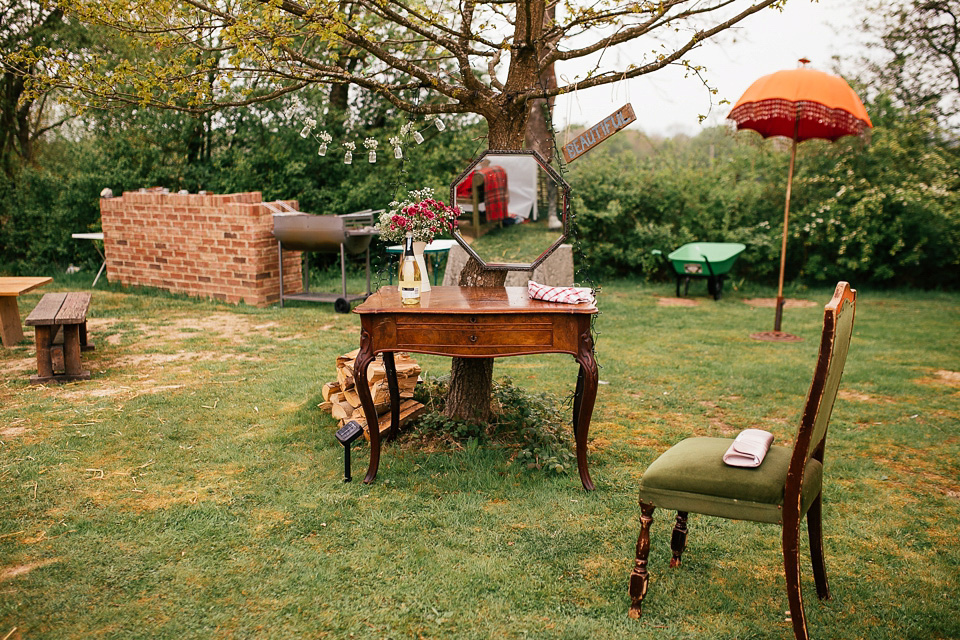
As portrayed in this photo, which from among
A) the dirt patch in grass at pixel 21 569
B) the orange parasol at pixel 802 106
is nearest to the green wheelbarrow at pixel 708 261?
the orange parasol at pixel 802 106

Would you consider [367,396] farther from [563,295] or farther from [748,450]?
[748,450]

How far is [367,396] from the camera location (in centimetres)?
395

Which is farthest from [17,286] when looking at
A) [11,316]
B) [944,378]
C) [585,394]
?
[944,378]

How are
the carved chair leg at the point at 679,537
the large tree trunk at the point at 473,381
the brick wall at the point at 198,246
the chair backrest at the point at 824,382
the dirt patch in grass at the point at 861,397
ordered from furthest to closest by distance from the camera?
the brick wall at the point at 198,246 → the dirt patch in grass at the point at 861,397 → the large tree trunk at the point at 473,381 → the carved chair leg at the point at 679,537 → the chair backrest at the point at 824,382

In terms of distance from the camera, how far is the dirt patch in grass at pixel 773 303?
9951mm

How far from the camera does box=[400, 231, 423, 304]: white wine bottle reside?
12.9 feet

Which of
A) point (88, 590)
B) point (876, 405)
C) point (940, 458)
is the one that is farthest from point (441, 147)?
point (88, 590)

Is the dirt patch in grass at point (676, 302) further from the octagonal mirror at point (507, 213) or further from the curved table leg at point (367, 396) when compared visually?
the curved table leg at point (367, 396)

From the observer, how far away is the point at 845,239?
10.6 meters

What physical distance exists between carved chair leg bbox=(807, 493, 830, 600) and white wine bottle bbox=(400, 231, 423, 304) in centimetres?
215

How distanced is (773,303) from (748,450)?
8114mm

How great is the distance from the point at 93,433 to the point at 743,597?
3.99 m

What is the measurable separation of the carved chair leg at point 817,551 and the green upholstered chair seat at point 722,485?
123 millimetres

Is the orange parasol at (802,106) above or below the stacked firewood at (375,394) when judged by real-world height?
above
